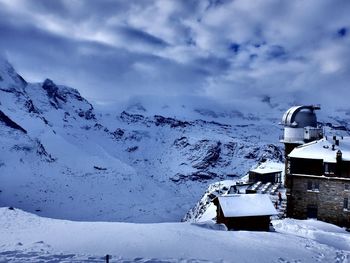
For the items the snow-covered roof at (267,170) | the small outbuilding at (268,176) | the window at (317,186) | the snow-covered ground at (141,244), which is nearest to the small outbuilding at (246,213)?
the snow-covered ground at (141,244)

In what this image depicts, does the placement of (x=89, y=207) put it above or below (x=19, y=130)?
below

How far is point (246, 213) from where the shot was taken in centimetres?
3186

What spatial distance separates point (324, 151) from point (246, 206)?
38.9 ft

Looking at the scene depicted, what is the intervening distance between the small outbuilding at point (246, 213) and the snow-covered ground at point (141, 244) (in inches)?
191

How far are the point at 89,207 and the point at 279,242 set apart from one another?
103693 mm

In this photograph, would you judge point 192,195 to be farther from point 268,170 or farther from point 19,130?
point 268,170

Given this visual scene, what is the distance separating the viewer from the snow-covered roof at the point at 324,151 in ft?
122

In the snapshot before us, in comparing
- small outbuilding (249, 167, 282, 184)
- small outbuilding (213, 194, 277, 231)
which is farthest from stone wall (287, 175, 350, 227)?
small outbuilding (249, 167, 282, 184)

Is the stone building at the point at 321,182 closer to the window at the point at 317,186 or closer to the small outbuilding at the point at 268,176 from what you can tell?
the window at the point at 317,186

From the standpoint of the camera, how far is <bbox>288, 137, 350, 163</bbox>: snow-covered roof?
3712 cm

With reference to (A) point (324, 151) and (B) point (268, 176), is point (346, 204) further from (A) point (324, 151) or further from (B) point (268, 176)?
(B) point (268, 176)

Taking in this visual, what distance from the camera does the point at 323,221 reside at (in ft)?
125

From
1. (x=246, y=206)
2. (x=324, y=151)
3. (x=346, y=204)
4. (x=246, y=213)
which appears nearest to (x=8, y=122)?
(x=246, y=206)

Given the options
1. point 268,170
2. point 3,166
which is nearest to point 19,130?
point 3,166
